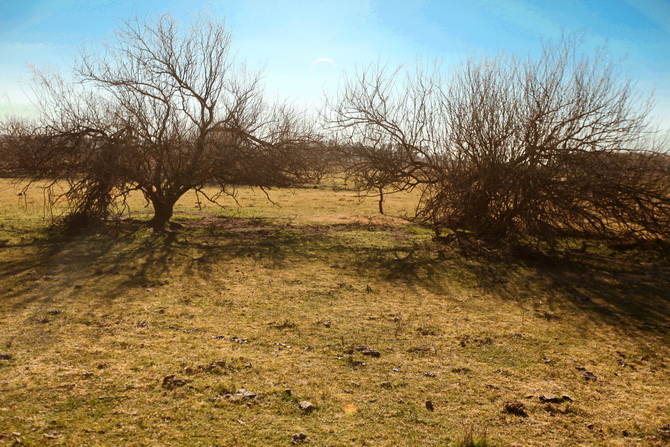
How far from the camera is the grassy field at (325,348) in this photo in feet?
10.4

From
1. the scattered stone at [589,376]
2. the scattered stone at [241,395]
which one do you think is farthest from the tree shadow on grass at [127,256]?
the scattered stone at [589,376]

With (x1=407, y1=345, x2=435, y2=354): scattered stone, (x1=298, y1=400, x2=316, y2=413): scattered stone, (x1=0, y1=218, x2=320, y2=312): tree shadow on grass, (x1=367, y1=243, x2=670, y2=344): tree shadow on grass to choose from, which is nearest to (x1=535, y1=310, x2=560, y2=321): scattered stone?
(x1=367, y1=243, x2=670, y2=344): tree shadow on grass

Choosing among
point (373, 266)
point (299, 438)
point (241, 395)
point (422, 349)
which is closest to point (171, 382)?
point (241, 395)

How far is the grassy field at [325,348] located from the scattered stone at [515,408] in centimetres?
1

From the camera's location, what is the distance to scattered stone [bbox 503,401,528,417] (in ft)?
11.1

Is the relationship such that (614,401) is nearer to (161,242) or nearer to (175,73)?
(161,242)

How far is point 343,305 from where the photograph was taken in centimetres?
611

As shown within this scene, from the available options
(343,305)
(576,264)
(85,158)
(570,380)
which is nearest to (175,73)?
(85,158)

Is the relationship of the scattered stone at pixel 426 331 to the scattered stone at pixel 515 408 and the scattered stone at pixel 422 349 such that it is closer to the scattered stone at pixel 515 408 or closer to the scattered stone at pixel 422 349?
the scattered stone at pixel 422 349

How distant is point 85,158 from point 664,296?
11.3m

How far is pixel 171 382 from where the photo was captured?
3668 mm

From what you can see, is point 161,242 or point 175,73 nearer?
point 161,242

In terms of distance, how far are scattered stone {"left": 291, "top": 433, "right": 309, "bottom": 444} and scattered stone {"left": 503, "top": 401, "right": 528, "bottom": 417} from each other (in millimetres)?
1517

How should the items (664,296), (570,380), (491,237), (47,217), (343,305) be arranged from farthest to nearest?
(47,217) → (491,237) → (664,296) → (343,305) → (570,380)
